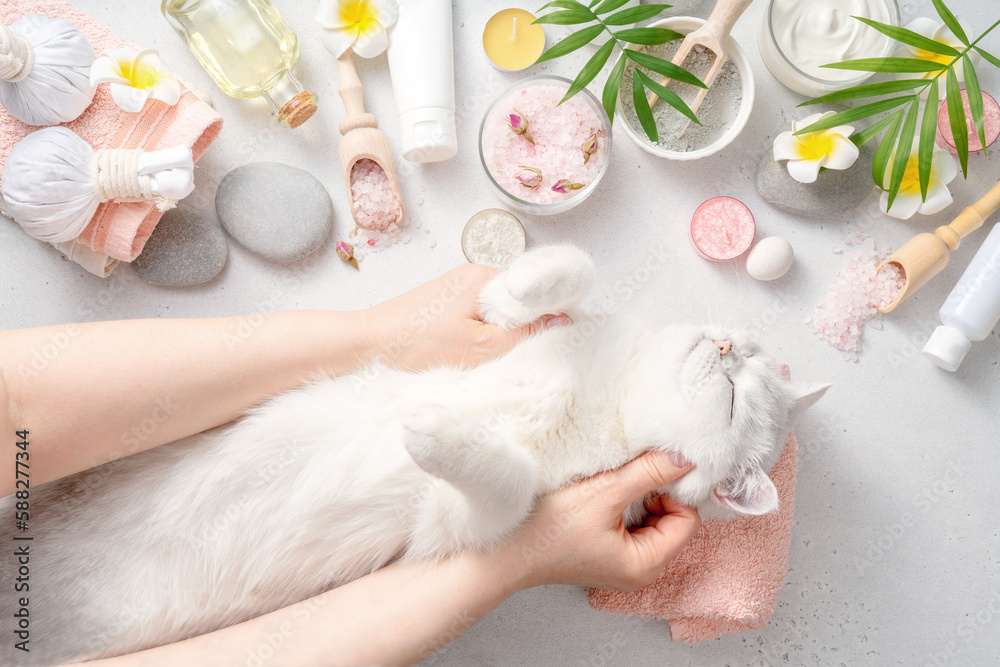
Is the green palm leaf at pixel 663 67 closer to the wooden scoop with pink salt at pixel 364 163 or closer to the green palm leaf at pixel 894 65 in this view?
the green palm leaf at pixel 894 65

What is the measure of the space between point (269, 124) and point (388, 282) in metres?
0.42

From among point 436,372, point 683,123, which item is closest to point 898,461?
point 683,123

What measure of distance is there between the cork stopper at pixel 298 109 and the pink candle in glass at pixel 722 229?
0.81m

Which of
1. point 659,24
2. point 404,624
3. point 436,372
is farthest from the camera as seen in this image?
point 659,24

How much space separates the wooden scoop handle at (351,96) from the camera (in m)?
1.17

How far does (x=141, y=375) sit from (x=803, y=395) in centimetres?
105

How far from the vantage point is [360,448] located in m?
0.89

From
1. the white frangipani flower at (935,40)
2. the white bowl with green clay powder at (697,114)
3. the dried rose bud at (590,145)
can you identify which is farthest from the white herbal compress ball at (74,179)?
the white frangipani flower at (935,40)

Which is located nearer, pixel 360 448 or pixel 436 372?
pixel 360 448

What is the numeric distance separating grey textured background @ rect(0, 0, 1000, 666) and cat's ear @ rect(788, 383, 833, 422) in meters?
0.28

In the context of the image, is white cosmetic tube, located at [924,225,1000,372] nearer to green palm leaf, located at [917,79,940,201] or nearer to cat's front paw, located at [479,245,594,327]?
green palm leaf, located at [917,79,940,201]

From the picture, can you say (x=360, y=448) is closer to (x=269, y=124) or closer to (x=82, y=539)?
(x=82, y=539)

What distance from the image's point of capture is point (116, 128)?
110cm

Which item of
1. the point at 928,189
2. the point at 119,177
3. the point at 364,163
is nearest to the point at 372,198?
the point at 364,163
